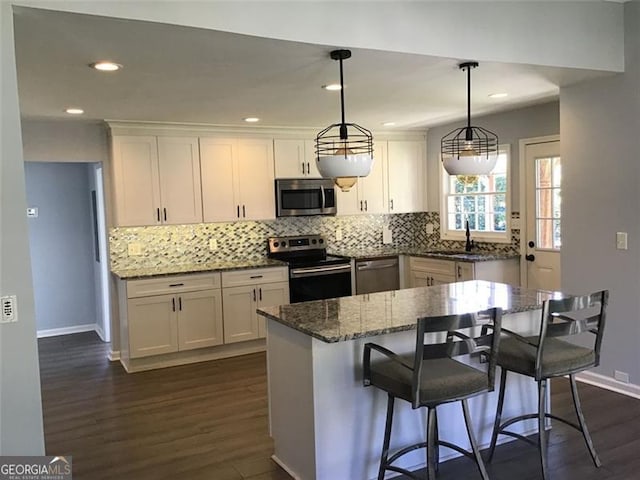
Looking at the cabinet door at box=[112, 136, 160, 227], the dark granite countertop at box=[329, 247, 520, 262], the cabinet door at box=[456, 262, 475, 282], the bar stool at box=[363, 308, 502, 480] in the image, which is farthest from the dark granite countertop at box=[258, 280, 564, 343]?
the cabinet door at box=[112, 136, 160, 227]

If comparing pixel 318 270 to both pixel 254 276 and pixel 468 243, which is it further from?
pixel 468 243

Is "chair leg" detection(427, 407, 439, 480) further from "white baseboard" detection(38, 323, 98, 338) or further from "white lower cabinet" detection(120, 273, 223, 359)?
"white baseboard" detection(38, 323, 98, 338)

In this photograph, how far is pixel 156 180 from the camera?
208 inches

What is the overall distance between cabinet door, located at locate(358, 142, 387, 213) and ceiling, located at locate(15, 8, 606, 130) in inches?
40.2

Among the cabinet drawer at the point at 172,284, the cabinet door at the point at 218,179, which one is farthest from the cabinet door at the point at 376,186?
the cabinet drawer at the point at 172,284

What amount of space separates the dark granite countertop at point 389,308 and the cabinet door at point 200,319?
2189mm

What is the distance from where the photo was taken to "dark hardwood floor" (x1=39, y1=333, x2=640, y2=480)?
3.01 meters

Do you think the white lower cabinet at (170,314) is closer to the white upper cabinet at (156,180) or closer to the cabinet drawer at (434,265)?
the white upper cabinet at (156,180)

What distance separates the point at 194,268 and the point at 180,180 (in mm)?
879

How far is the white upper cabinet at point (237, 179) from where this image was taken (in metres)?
5.54

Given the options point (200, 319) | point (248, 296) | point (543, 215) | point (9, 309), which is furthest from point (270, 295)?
point (9, 309)

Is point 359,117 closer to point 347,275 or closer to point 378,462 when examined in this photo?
point 347,275

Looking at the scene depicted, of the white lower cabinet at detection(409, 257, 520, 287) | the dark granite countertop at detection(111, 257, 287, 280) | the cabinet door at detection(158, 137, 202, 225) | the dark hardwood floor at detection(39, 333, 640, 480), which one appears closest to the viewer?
the dark hardwood floor at detection(39, 333, 640, 480)

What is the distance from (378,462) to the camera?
2.88 metres
